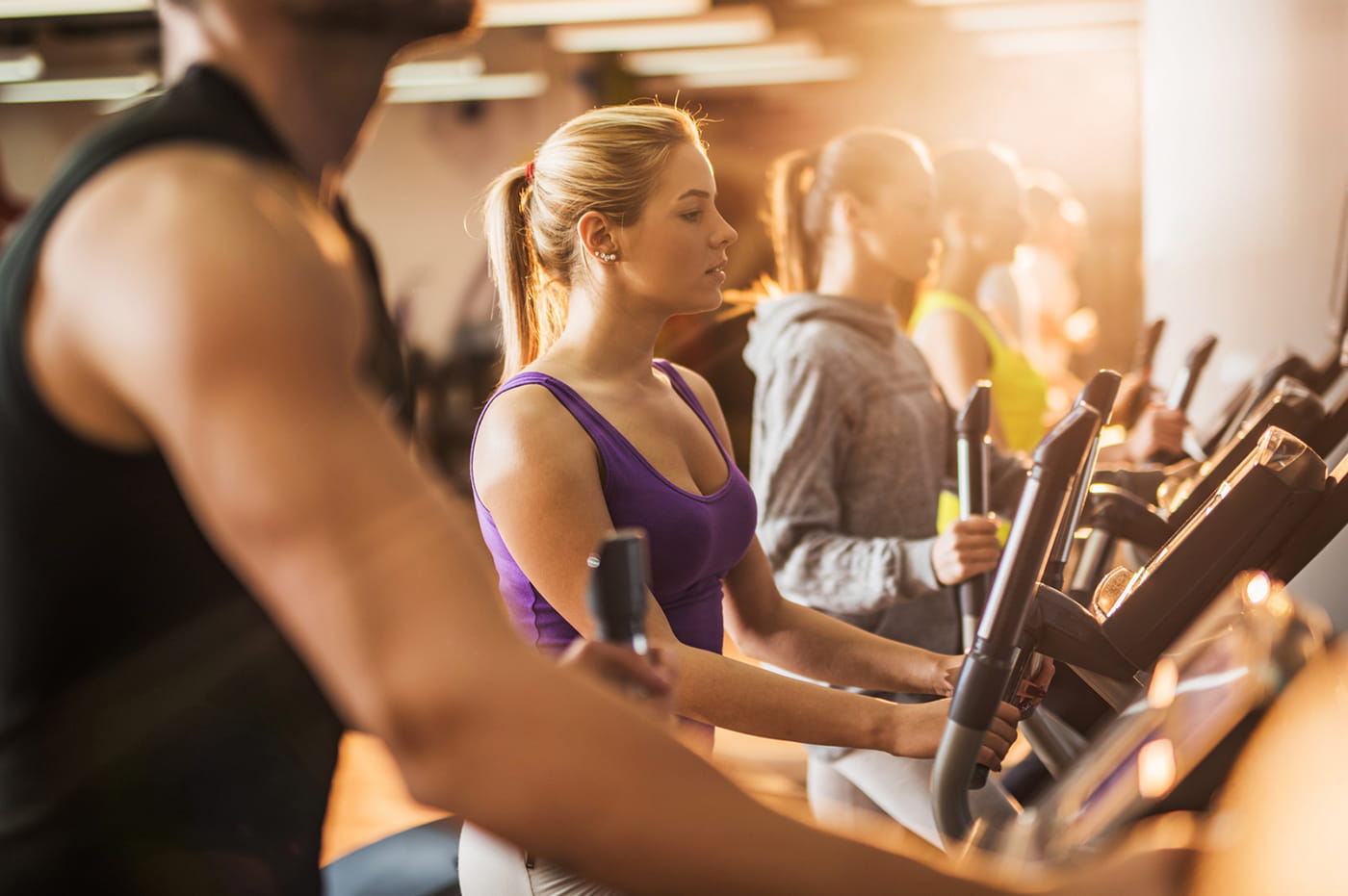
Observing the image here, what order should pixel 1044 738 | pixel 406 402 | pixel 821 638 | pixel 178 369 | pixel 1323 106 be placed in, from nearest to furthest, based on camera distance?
pixel 178 369, pixel 406 402, pixel 1044 738, pixel 821 638, pixel 1323 106

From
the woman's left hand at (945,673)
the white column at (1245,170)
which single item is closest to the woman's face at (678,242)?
the woman's left hand at (945,673)

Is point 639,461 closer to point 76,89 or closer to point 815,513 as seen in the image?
point 815,513

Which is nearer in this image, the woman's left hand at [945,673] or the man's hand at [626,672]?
the man's hand at [626,672]

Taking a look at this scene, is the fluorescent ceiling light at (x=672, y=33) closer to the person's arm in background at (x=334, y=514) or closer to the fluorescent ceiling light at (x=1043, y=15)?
the fluorescent ceiling light at (x=1043, y=15)

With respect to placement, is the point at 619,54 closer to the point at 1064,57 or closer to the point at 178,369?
the point at 1064,57

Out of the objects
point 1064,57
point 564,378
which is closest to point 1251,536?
point 564,378

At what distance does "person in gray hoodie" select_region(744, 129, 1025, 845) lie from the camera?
Answer: 1.79 m

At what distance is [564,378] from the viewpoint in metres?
1.48

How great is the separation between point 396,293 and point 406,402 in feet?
27.6

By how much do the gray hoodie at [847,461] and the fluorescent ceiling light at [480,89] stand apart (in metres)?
6.68

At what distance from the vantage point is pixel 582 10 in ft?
23.6

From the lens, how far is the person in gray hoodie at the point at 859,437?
1.79m

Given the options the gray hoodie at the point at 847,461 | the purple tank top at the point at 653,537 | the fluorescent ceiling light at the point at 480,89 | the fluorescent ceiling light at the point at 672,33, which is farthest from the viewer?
the fluorescent ceiling light at the point at 480,89

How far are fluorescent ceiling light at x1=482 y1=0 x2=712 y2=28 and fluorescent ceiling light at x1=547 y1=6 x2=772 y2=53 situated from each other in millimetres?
322
